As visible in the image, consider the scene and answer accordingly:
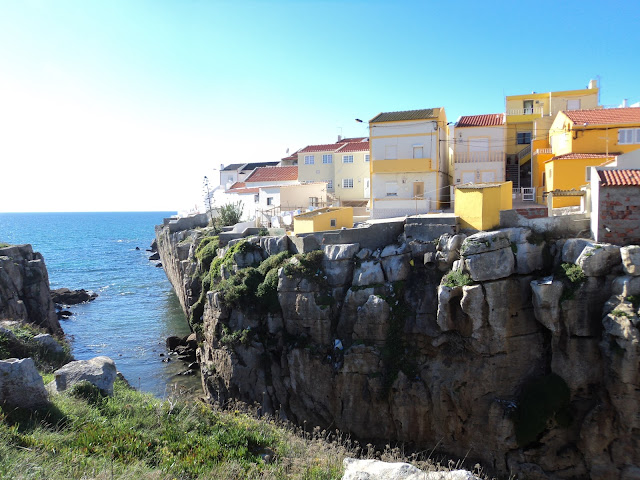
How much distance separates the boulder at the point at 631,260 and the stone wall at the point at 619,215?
1.50 metres

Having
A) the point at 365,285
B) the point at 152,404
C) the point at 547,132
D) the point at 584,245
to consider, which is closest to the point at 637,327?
the point at 584,245

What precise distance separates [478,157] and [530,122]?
285 inches

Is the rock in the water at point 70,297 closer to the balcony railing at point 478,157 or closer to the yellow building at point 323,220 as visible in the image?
the yellow building at point 323,220

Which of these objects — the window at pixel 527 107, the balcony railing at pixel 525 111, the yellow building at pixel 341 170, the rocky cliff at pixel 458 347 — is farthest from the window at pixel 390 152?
the window at pixel 527 107

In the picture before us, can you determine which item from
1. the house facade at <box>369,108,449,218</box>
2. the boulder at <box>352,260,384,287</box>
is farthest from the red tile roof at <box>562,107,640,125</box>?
the boulder at <box>352,260,384,287</box>

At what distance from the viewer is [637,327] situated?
15547 millimetres

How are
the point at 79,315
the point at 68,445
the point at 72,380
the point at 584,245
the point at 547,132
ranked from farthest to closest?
the point at 79,315 → the point at 547,132 → the point at 584,245 → the point at 72,380 → the point at 68,445

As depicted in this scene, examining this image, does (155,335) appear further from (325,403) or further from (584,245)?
(584,245)

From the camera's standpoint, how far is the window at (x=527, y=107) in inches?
1503

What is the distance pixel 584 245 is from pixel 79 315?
130ft

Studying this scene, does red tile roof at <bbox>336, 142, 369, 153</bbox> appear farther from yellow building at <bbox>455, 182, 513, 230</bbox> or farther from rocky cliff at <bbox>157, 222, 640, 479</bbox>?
rocky cliff at <bbox>157, 222, 640, 479</bbox>

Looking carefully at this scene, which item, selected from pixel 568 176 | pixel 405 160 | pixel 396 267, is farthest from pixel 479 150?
pixel 396 267

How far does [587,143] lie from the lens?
26578mm

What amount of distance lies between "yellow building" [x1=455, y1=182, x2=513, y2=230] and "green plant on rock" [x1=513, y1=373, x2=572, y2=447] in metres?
6.98
